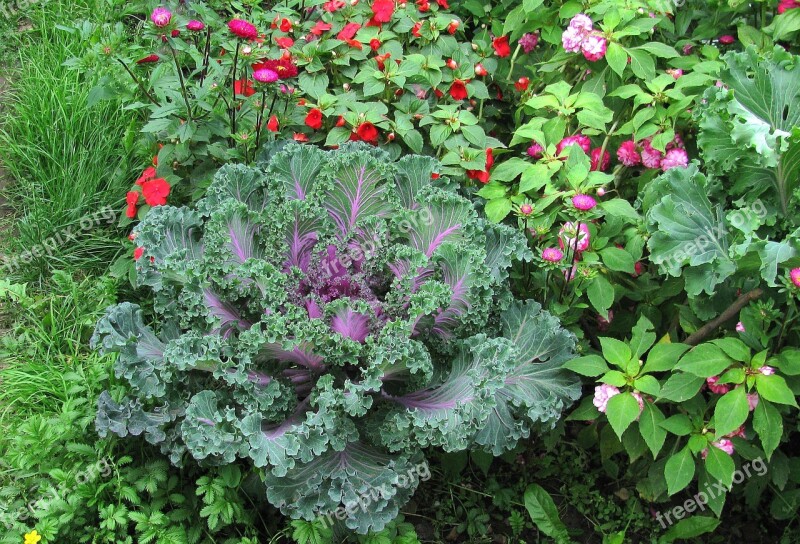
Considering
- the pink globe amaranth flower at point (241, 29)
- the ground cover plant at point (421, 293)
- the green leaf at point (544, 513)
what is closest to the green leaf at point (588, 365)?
the ground cover plant at point (421, 293)

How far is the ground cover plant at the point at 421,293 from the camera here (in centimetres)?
248

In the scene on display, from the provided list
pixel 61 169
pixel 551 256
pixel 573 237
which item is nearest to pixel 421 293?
pixel 551 256

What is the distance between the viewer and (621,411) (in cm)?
246

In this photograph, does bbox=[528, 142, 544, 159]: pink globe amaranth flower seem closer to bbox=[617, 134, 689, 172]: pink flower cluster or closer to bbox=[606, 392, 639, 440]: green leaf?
bbox=[617, 134, 689, 172]: pink flower cluster

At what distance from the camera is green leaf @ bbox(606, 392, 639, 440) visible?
7.98ft

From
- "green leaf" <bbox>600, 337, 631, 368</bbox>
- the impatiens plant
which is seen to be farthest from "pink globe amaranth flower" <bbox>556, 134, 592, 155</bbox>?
"green leaf" <bbox>600, 337, 631, 368</bbox>

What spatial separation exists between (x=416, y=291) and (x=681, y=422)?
1.03m

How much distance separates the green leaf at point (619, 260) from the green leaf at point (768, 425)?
630 millimetres

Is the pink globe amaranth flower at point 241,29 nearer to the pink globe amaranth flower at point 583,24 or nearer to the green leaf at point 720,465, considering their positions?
the pink globe amaranth flower at point 583,24

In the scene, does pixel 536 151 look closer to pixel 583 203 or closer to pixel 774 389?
pixel 583 203

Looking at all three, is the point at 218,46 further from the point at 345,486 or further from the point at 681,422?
the point at 681,422

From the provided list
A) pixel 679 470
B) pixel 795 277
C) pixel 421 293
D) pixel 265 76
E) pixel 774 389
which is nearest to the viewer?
pixel 795 277

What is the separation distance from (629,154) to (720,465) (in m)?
1.28

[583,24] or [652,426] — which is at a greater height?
[583,24]
